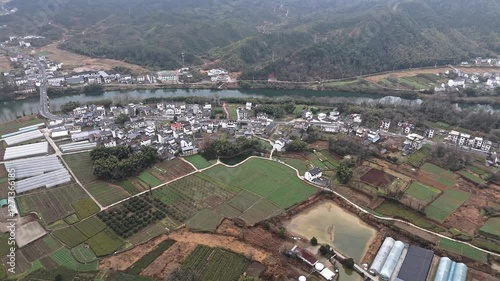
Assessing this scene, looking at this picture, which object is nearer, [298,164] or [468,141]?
[298,164]

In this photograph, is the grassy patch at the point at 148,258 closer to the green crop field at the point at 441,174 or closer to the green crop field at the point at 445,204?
the green crop field at the point at 445,204

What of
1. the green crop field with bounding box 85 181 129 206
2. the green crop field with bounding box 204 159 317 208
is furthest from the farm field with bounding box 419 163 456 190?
the green crop field with bounding box 85 181 129 206

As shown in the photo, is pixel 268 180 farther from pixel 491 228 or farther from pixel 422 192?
pixel 491 228

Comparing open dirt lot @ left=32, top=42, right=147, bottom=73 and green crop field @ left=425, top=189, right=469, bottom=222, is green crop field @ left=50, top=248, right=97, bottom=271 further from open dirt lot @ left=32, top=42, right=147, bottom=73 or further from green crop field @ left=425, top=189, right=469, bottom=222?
open dirt lot @ left=32, top=42, right=147, bottom=73

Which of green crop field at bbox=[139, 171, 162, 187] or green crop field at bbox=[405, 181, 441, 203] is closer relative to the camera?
green crop field at bbox=[405, 181, 441, 203]

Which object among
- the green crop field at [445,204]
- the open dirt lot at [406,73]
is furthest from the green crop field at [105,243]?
the open dirt lot at [406,73]

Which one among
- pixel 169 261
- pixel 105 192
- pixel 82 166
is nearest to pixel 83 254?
pixel 169 261

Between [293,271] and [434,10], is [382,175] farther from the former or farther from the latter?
[434,10]

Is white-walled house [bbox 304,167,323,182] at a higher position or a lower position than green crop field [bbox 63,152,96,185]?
lower
